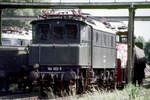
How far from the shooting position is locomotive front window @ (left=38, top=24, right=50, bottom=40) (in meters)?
24.2

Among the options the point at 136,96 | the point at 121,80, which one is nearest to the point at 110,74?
the point at 121,80

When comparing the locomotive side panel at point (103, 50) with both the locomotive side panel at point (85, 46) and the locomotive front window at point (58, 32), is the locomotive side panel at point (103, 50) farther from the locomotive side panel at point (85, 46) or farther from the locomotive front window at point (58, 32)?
the locomotive front window at point (58, 32)

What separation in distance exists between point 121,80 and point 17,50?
667cm

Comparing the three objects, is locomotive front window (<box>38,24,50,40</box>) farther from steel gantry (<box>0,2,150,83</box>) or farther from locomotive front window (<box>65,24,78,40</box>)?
steel gantry (<box>0,2,150,83</box>)

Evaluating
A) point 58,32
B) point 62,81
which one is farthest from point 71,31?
point 62,81

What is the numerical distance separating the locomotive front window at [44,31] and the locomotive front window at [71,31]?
94 cm

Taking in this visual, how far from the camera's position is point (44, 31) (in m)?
24.4

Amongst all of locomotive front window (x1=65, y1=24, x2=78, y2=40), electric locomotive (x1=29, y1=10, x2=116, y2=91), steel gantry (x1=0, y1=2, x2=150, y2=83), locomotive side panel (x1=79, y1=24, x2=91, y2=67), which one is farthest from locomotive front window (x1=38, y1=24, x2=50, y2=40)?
steel gantry (x1=0, y1=2, x2=150, y2=83)

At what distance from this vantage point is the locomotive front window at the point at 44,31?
24250 mm

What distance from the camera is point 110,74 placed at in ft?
95.5

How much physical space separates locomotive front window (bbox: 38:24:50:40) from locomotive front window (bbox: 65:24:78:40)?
3.08 ft

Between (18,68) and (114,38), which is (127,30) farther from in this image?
(18,68)

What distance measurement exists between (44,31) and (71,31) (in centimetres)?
133

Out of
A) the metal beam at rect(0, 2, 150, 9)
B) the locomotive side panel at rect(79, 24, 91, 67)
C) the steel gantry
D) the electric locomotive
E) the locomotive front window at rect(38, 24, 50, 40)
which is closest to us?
the electric locomotive
